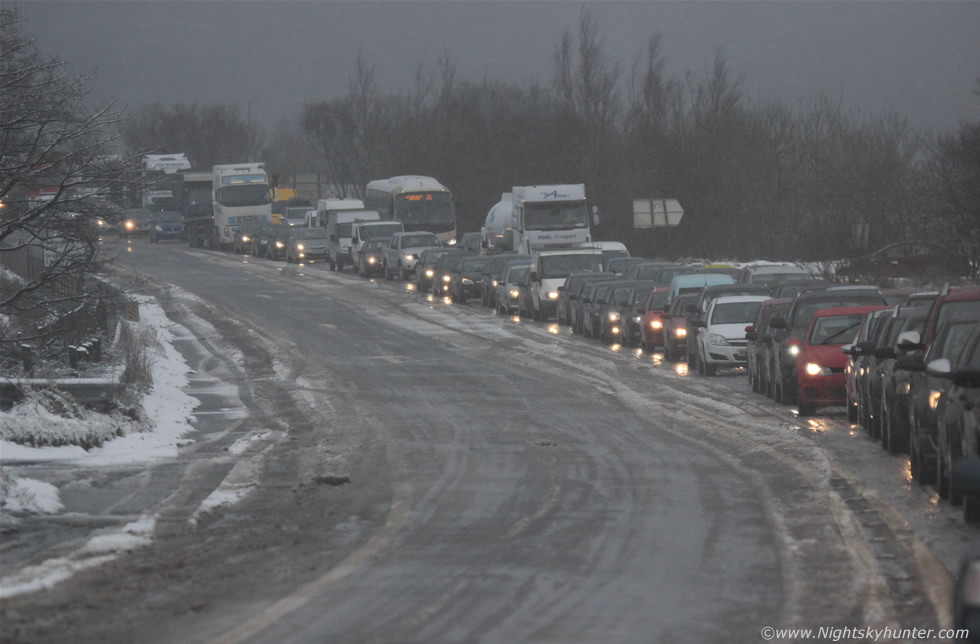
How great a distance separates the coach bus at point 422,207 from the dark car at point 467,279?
1771 centimetres

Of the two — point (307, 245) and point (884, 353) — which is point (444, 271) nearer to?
point (307, 245)

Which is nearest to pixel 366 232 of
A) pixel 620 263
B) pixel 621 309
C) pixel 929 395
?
pixel 620 263

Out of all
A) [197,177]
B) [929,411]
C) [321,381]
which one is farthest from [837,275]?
[197,177]

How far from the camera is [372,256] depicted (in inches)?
2392

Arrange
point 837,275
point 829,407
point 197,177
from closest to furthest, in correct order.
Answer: point 829,407 < point 837,275 < point 197,177

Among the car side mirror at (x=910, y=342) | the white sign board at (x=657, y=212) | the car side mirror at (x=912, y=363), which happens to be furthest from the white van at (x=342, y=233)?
the car side mirror at (x=912, y=363)

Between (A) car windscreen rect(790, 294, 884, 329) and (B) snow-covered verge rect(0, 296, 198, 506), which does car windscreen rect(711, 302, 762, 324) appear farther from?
(B) snow-covered verge rect(0, 296, 198, 506)

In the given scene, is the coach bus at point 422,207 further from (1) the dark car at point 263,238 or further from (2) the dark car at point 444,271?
(2) the dark car at point 444,271

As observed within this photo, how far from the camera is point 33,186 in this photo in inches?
816

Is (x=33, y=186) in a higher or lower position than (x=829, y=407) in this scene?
higher

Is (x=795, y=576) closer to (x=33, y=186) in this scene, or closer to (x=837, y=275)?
(x=33, y=186)

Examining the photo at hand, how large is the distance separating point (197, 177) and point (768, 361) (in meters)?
69.0

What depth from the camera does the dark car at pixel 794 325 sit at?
20.5 m

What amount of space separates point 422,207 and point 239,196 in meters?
15.1
